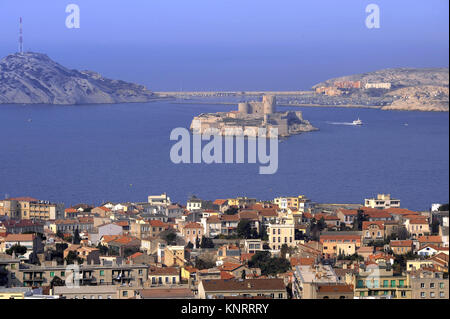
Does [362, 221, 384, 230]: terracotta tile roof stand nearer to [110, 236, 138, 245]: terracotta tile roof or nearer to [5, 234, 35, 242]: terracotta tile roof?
[110, 236, 138, 245]: terracotta tile roof

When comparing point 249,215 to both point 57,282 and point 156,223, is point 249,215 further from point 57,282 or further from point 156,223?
point 57,282

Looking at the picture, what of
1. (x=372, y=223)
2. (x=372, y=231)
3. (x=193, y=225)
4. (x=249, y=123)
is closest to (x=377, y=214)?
(x=372, y=223)

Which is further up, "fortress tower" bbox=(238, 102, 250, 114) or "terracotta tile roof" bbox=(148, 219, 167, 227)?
"fortress tower" bbox=(238, 102, 250, 114)

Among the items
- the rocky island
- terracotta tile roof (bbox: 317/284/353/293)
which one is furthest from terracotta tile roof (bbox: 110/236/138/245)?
the rocky island

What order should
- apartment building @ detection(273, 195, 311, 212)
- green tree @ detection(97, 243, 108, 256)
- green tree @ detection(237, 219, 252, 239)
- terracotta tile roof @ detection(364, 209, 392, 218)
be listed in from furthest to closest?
apartment building @ detection(273, 195, 311, 212) → terracotta tile roof @ detection(364, 209, 392, 218) → green tree @ detection(237, 219, 252, 239) → green tree @ detection(97, 243, 108, 256)

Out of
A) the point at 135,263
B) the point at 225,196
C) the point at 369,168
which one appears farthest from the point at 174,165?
the point at 135,263

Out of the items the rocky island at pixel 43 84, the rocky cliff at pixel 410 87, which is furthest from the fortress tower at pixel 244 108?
the rocky island at pixel 43 84
